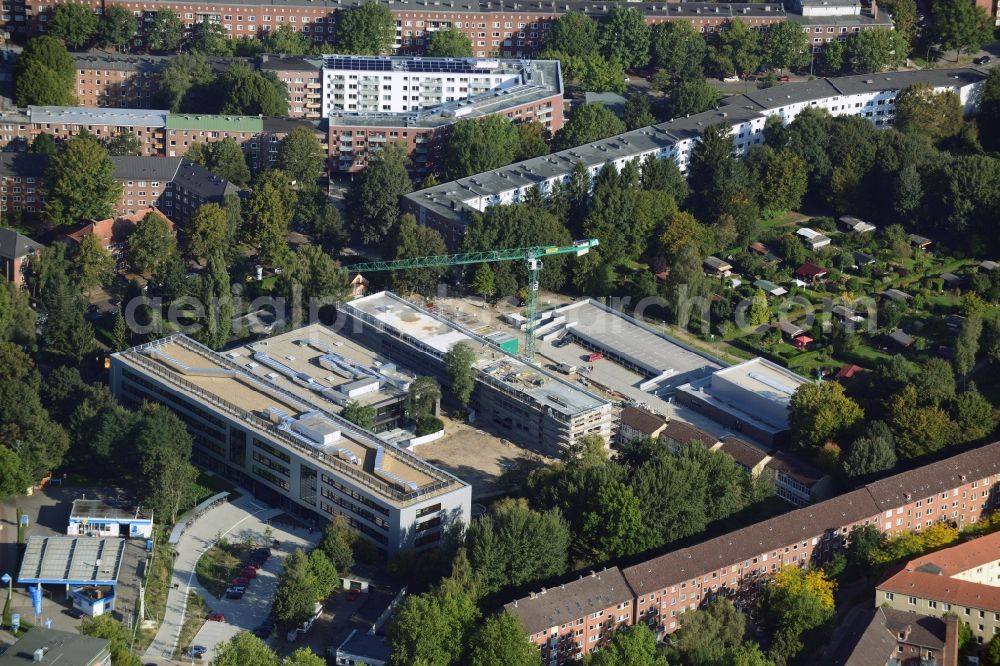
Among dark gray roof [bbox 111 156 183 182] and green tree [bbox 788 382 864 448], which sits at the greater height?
dark gray roof [bbox 111 156 183 182]

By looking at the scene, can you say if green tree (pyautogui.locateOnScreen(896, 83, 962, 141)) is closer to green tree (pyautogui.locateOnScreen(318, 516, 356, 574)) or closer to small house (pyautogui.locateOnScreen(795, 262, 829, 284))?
small house (pyautogui.locateOnScreen(795, 262, 829, 284))

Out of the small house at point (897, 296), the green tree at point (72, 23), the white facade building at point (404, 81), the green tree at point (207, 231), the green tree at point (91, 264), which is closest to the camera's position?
the green tree at point (91, 264)

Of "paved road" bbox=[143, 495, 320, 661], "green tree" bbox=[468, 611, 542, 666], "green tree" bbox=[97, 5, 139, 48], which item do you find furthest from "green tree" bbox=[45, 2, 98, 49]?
"green tree" bbox=[468, 611, 542, 666]

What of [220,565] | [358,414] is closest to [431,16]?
[358,414]

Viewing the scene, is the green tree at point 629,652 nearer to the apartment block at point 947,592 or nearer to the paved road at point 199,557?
the apartment block at point 947,592

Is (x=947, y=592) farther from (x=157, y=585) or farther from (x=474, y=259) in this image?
(x=474, y=259)

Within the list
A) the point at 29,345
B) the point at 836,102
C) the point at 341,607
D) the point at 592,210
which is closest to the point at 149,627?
the point at 341,607

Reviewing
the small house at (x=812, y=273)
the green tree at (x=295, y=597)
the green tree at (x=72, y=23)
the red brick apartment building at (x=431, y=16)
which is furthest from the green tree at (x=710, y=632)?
the green tree at (x=72, y=23)

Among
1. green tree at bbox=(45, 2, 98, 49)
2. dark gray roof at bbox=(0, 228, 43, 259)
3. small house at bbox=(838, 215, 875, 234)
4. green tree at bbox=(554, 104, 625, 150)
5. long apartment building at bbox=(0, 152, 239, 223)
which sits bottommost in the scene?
small house at bbox=(838, 215, 875, 234)
